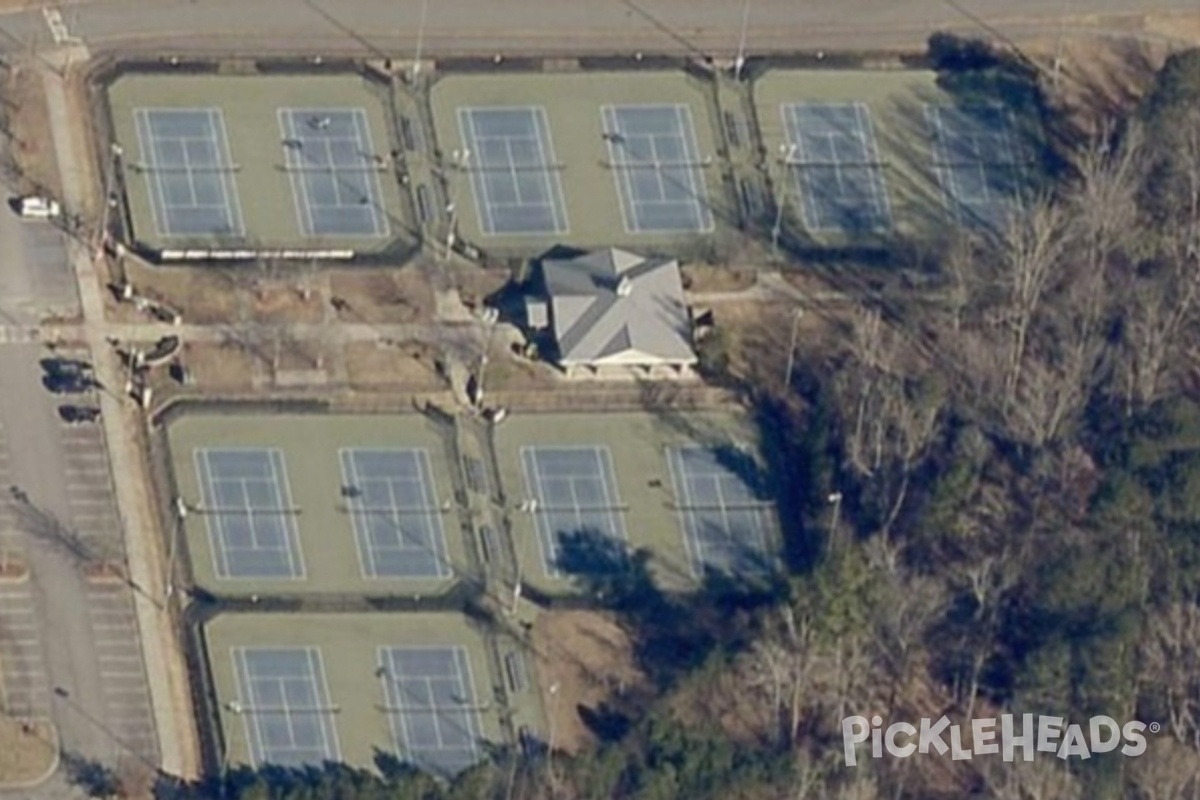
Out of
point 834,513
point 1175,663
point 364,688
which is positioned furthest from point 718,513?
point 1175,663

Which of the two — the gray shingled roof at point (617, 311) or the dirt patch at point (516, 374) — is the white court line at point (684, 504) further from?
the dirt patch at point (516, 374)

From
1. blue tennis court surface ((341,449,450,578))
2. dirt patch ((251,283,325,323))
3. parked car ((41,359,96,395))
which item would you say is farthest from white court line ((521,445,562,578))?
parked car ((41,359,96,395))

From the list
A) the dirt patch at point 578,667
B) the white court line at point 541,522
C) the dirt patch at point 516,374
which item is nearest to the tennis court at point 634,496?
the white court line at point 541,522

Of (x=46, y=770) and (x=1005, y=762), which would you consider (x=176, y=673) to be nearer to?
(x=46, y=770)

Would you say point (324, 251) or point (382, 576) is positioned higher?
point (324, 251)

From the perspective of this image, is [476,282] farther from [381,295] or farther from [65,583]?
[65,583]

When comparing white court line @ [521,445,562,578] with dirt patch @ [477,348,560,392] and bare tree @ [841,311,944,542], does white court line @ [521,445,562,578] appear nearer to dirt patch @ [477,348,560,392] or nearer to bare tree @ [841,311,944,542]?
dirt patch @ [477,348,560,392]

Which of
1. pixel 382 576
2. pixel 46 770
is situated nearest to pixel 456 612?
pixel 382 576
